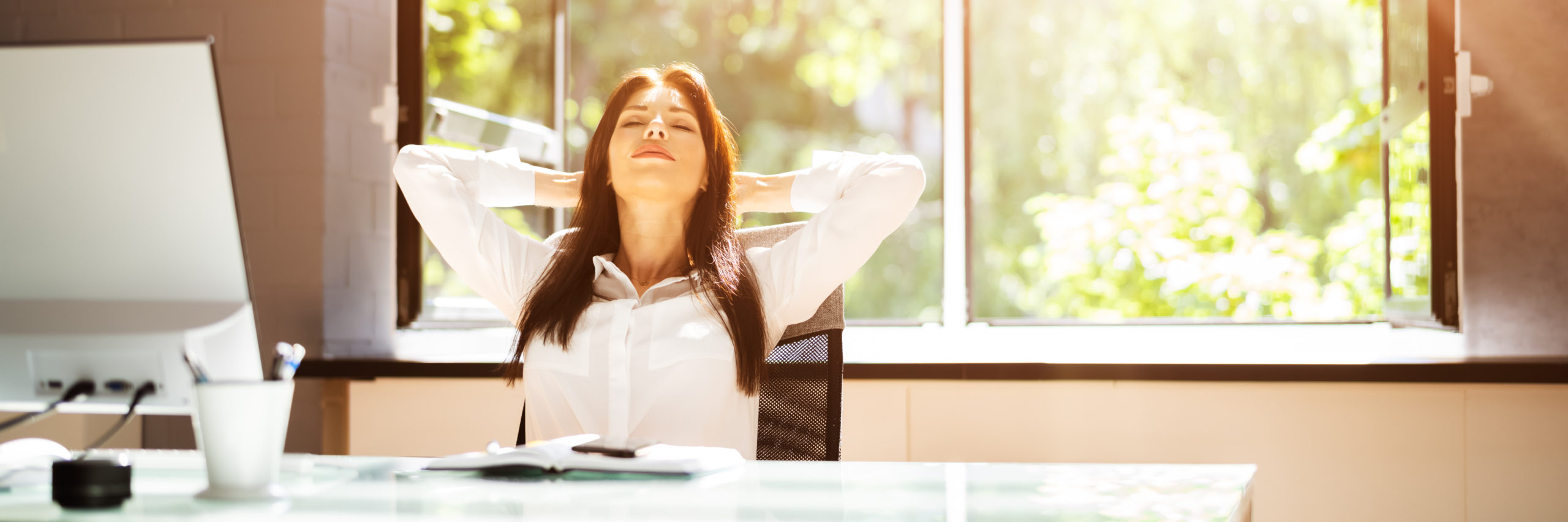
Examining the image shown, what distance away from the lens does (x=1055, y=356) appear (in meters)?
2.20

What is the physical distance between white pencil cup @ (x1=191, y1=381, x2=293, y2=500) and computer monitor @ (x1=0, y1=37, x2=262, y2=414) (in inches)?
2.6

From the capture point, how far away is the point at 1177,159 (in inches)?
242

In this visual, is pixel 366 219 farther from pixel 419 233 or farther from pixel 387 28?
pixel 387 28

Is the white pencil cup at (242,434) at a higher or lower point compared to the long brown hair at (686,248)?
lower

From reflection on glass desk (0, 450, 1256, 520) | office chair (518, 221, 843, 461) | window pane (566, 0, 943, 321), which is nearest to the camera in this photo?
reflection on glass desk (0, 450, 1256, 520)

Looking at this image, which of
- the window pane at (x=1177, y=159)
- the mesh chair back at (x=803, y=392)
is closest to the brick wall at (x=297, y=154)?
the mesh chair back at (x=803, y=392)

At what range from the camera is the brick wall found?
2.39m

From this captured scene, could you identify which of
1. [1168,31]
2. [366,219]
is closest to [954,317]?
[366,219]

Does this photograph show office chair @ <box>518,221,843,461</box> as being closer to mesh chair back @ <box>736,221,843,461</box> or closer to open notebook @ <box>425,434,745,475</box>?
mesh chair back @ <box>736,221,843,461</box>

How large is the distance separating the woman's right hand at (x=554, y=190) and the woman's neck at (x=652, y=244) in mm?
122

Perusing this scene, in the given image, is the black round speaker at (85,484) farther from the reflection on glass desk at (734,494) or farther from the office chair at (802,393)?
the office chair at (802,393)

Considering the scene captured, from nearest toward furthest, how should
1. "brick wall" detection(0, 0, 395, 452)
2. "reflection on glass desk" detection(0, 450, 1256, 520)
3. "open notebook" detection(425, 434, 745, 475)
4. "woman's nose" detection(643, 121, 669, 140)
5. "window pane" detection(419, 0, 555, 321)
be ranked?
1. "reflection on glass desk" detection(0, 450, 1256, 520)
2. "open notebook" detection(425, 434, 745, 475)
3. "woman's nose" detection(643, 121, 669, 140)
4. "brick wall" detection(0, 0, 395, 452)
5. "window pane" detection(419, 0, 555, 321)

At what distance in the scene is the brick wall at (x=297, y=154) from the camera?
239cm

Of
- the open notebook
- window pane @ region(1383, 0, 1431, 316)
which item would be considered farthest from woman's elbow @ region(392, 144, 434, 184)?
window pane @ region(1383, 0, 1431, 316)
